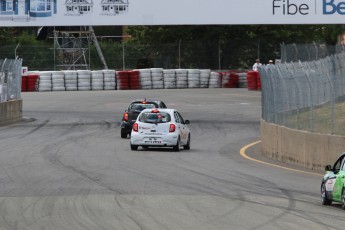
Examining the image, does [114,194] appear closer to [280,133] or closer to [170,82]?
[280,133]

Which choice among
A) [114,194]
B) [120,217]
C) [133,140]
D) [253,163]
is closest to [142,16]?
[133,140]

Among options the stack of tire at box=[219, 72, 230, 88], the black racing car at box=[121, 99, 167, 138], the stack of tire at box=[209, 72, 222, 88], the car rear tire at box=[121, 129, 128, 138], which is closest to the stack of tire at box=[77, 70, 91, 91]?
the stack of tire at box=[209, 72, 222, 88]

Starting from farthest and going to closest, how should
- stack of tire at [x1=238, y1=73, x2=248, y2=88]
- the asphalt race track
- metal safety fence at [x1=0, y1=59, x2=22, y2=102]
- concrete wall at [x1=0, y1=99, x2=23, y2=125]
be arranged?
stack of tire at [x1=238, y1=73, x2=248, y2=88], metal safety fence at [x1=0, y1=59, x2=22, y2=102], concrete wall at [x1=0, y1=99, x2=23, y2=125], the asphalt race track

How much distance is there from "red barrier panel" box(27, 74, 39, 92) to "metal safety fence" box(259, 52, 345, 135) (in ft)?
120

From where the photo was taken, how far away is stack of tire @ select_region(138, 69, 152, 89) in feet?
224

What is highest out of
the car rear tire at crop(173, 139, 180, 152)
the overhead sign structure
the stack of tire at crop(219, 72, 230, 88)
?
the overhead sign structure

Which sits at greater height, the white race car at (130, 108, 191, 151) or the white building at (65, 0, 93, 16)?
the white building at (65, 0, 93, 16)

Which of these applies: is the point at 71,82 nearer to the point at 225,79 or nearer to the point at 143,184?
the point at 225,79

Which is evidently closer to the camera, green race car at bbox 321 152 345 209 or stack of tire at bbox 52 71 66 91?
green race car at bbox 321 152 345 209

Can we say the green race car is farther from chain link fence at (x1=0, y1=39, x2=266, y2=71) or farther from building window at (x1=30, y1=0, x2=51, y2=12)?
chain link fence at (x1=0, y1=39, x2=266, y2=71)

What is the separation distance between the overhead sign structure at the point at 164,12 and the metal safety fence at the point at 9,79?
2.38 m

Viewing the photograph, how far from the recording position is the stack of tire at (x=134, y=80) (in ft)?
224

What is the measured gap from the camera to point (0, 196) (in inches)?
752

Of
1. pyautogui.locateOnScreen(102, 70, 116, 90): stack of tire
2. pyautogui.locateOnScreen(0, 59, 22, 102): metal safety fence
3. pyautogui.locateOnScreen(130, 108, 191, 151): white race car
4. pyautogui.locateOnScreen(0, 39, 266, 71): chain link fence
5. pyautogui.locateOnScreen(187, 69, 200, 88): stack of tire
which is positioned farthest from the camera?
pyautogui.locateOnScreen(0, 39, 266, 71): chain link fence
